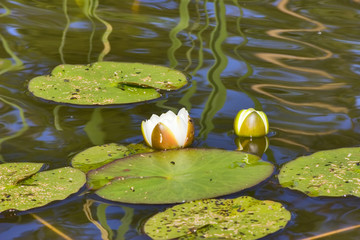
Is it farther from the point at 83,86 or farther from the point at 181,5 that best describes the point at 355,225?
the point at 181,5

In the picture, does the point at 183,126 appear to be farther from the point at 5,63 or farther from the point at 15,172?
the point at 5,63

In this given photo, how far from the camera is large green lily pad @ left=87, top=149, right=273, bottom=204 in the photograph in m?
1.60

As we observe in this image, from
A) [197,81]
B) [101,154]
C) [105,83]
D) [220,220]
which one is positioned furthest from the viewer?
[197,81]

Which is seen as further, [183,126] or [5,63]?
[5,63]

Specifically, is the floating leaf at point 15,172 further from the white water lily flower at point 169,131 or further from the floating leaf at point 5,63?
the floating leaf at point 5,63

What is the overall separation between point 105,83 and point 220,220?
1.13 m

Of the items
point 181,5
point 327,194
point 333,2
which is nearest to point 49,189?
point 327,194

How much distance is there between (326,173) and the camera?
171 centimetres

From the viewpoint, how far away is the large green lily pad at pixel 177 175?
160 centimetres

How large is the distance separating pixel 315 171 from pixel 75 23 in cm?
206

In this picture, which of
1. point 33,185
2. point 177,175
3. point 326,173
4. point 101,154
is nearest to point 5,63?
point 101,154

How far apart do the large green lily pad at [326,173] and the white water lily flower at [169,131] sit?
32 cm

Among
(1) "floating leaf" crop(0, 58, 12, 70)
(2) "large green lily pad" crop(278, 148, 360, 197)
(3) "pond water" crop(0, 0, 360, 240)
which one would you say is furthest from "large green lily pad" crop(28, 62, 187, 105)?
(2) "large green lily pad" crop(278, 148, 360, 197)

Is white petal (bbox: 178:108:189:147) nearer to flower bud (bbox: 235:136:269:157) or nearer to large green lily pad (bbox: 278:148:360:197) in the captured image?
flower bud (bbox: 235:136:269:157)
